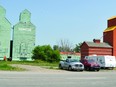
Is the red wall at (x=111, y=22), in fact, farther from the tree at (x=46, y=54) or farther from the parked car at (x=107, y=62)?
the parked car at (x=107, y=62)

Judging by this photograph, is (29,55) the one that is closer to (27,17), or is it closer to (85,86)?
(27,17)

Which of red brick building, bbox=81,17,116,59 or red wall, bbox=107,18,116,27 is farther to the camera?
red wall, bbox=107,18,116,27

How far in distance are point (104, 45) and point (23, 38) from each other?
20.8 metres

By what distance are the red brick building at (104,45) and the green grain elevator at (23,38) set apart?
46.5ft

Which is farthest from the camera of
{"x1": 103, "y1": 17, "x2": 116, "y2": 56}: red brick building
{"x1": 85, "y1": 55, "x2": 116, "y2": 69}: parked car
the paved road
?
{"x1": 103, "y1": 17, "x2": 116, "y2": 56}: red brick building

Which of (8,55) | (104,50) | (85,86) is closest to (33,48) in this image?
(8,55)

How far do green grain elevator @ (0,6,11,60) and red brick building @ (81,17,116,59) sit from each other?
18945 mm

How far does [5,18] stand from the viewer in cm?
7112

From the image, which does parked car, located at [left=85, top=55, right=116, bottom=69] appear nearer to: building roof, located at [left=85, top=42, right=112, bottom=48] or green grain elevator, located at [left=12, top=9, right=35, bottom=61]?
building roof, located at [left=85, top=42, right=112, bottom=48]

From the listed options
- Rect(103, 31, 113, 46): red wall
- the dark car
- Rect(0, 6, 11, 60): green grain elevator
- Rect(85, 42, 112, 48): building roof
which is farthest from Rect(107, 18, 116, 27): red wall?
the dark car

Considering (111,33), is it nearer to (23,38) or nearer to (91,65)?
(23,38)

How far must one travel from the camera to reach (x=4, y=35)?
70188 millimetres

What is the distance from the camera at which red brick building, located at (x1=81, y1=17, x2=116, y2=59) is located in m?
64.8

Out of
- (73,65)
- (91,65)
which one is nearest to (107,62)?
(91,65)
